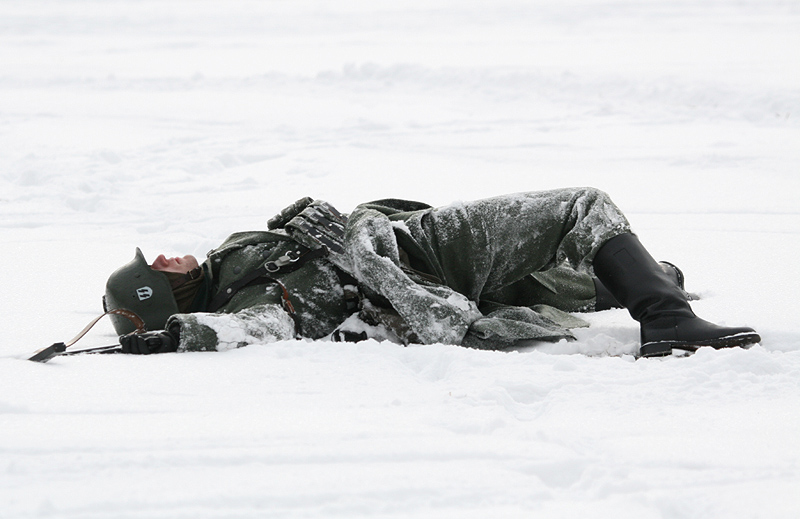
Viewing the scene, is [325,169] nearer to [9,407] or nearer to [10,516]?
[9,407]

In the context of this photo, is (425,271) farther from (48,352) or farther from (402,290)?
(48,352)

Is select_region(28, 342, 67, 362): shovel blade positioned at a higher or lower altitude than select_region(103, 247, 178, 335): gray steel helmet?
lower

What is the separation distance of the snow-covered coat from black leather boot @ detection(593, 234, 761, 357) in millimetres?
75

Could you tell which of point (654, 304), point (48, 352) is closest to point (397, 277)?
point (654, 304)

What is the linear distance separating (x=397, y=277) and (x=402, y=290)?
52 mm

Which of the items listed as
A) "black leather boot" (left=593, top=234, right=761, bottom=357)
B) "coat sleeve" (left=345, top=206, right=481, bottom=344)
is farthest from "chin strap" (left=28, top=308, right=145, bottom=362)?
"black leather boot" (left=593, top=234, right=761, bottom=357)

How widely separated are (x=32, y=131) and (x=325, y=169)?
3.30m

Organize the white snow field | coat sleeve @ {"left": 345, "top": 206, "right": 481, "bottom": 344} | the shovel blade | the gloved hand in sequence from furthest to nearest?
1. coat sleeve @ {"left": 345, "top": 206, "right": 481, "bottom": 344}
2. the gloved hand
3. the shovel blade
4. the white snow field

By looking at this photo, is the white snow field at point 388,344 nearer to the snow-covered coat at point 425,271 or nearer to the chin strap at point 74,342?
the chin strap at point 74,342

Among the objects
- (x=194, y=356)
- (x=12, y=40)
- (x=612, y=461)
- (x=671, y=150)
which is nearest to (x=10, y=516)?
(x=194, y=356)

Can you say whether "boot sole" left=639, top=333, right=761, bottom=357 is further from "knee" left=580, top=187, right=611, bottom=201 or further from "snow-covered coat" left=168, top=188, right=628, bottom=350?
"knee" left=580, top=187, right=611, bottom=201

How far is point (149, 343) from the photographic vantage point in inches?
106

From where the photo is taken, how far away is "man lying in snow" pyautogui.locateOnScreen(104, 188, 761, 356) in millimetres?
2771

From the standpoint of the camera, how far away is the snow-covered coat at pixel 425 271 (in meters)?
2.80
